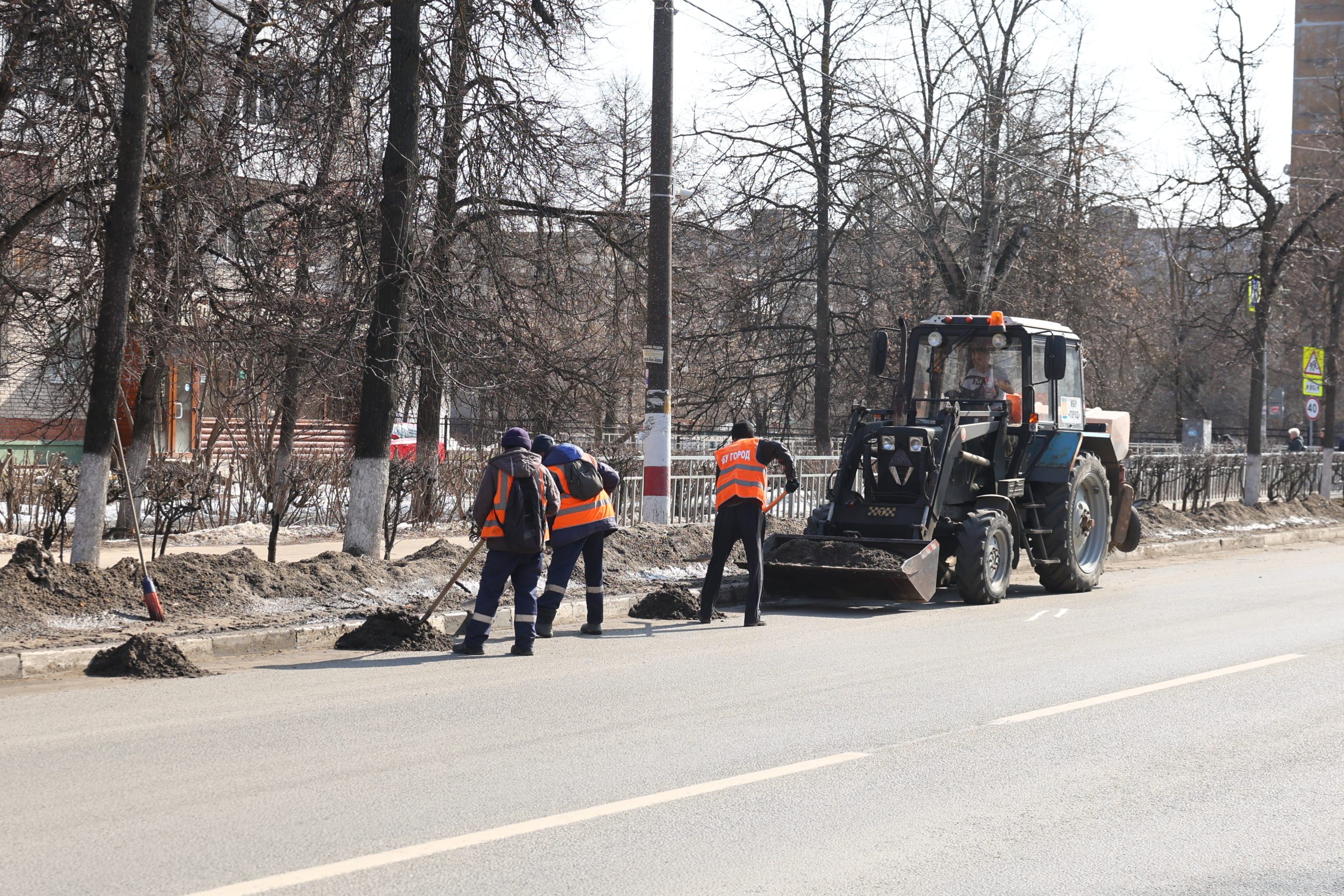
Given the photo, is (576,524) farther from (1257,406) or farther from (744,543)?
(1257,406)

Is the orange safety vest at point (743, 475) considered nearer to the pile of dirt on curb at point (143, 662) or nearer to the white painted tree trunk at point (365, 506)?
the white painted tree trunk at point (365, 506)

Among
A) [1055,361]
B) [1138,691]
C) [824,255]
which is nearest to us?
[1138,691]

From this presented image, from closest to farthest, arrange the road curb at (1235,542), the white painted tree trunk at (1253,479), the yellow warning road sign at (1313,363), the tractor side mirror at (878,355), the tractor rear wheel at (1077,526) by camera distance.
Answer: the tractor side mirror at (878,355) < the tractor rear wheel at (1077,526) < the road curb at (1235,542) < the white painted tree trunk at (1253,479) < the yellow warning road sign at (1313,363)

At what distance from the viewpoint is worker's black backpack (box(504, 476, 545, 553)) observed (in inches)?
397

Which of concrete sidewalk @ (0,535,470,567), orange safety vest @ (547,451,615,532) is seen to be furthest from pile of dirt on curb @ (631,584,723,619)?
concrete sidewalk @ (0,535,470,567)

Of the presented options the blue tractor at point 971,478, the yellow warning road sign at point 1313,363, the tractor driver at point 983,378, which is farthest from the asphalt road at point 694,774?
the yellow warning road sign at point 1313,363

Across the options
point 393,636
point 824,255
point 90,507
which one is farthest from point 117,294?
point 824,255

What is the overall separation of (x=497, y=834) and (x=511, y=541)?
4916 mm

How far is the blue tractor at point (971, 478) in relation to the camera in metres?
13.3

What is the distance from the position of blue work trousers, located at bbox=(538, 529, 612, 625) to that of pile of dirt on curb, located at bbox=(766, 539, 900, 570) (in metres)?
2.38

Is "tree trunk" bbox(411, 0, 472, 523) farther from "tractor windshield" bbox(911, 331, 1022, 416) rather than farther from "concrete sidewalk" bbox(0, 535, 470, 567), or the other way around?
"tractor windshield" bbox(911, 331, 1022, 416)

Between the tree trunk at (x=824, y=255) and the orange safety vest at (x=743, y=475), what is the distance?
1458 centimetres

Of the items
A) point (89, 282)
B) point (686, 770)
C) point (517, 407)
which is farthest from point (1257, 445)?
point (686, 770)

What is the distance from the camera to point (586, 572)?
11.4m
